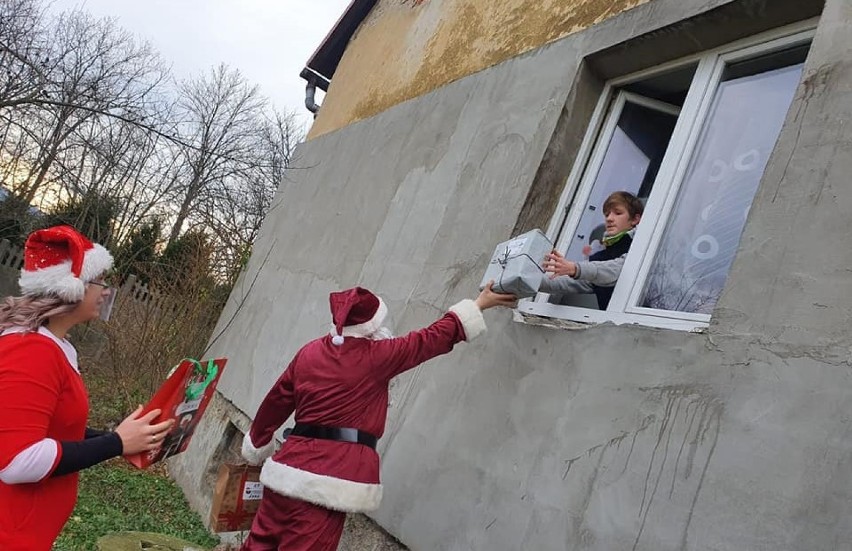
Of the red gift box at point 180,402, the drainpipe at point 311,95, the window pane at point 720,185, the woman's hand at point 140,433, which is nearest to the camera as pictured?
the woman's hand at point 140,433

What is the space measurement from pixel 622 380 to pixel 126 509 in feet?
18.2

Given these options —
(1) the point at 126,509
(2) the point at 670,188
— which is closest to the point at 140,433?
(2) the point at 670,188

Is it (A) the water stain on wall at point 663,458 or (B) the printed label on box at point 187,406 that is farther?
(B) the printed label on box at point 187,406

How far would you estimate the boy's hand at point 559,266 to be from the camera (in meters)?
2.88

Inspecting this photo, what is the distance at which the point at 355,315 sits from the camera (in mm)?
2932

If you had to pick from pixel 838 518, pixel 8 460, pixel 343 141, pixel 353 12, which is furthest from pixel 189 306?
pixel 838 518

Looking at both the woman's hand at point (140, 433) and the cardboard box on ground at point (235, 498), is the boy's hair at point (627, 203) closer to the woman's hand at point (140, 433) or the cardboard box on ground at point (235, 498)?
the woman's hand at point (140, 433)

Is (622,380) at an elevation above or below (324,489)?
above

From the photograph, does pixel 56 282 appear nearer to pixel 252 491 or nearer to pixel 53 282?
pixel 53 282

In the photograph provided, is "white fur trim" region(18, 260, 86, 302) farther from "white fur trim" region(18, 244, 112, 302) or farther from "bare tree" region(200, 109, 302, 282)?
"bare tree" region(200, 109, 302, 282)

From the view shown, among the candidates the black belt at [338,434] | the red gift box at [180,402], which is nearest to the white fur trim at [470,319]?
the black belt at [338,434]

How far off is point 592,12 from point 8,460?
11.4 feet

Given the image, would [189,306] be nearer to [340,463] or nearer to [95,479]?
[95,479]

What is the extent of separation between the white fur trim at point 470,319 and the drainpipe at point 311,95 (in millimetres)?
7721
